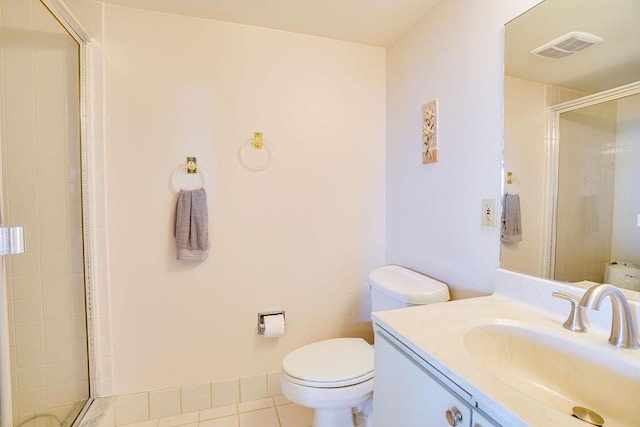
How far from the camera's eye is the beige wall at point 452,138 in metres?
1.17

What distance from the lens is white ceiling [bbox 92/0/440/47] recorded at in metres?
1.43

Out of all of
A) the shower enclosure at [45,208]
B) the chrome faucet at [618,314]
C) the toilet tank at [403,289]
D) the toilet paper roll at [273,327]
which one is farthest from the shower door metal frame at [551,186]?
the shower enclosure at [45,208]

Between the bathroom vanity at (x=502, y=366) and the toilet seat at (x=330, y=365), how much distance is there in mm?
304

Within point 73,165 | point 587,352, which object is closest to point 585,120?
Result: point 587,352

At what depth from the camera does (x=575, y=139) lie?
96 centimetres

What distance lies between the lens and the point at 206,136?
5.21 ft

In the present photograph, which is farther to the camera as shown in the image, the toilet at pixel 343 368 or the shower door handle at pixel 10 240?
the toilet at pixel 343 368

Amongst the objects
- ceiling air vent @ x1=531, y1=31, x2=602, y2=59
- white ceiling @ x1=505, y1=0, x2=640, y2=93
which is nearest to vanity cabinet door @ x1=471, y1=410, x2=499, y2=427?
white ceiling @ x1=505, y1=0, x2=640, y2=93

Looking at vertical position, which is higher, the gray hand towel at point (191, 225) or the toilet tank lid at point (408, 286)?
the gray hand towel at point (191, 225)

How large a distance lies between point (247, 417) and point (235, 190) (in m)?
1.23

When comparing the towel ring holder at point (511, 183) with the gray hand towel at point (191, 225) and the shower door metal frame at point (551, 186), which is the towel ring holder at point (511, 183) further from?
the gray hand towel at point (191, 225)

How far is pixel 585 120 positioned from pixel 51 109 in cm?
208

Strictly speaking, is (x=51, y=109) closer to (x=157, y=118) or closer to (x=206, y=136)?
(x=157, y=118)

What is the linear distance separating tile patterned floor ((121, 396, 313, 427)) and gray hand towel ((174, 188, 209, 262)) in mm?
852
